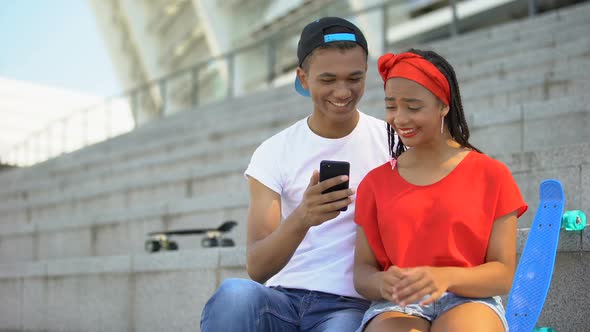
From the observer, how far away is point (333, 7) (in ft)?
50.2

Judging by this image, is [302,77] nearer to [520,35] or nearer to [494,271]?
[494,271]

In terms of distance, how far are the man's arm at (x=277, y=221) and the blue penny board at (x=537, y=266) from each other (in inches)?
21.1

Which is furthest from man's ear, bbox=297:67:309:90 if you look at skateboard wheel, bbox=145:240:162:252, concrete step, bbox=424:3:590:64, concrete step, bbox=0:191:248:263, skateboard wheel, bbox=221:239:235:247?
concrete step, bbox=424:3:590:64

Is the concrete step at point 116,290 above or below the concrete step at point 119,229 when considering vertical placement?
below

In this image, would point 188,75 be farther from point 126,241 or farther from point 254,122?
point 126,241

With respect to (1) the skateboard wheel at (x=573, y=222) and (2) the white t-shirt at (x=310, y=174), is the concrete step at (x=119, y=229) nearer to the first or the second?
(2) the white t-shirt at (x=310, y=174)

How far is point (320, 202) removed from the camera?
2.17 meters

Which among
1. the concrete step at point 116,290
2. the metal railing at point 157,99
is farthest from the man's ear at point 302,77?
the metal railing at point 157,99

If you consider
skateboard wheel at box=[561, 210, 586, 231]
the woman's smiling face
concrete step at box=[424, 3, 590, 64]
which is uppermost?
concrete step at box=[424, 3, 590, 64]

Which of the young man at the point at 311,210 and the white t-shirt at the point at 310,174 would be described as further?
the white t-shirt at the point at 310,174

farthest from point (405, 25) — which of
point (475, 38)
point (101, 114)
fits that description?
point (475, 38)

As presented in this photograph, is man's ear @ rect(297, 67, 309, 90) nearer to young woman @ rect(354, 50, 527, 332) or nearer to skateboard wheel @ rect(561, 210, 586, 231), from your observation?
young woman @ rect(354, 50, 527, 332)

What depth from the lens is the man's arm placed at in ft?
7.11

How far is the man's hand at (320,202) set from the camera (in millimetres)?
2156
